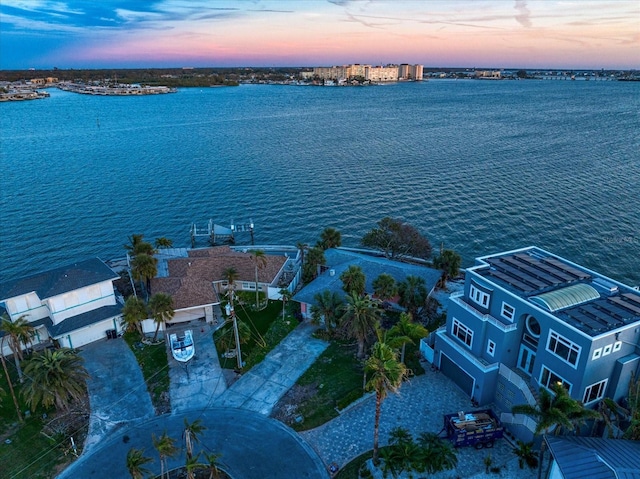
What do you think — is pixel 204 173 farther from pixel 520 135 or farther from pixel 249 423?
Answer: pixel 520 135

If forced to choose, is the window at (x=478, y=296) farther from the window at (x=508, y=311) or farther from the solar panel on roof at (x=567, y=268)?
the solar panel on roof at (x=567, y=268)

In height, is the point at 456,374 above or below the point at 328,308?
below

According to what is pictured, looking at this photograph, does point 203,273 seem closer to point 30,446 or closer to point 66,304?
point 66,304

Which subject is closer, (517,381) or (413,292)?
(517,381)

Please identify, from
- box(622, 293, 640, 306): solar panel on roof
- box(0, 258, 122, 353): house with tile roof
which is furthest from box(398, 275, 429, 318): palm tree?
box(0, 258, 122, 353): house with tile roof

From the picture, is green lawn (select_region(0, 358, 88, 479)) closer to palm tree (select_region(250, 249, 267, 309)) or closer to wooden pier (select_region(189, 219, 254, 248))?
palm tree (select_region(250, 249, 267, 309))

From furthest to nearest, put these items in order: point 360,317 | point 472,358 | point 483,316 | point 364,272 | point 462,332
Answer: point 364,272 < point 360,317 < point 462,332 < point 472,358 < point 483,316

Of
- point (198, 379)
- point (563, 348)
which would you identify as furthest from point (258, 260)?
point (563, 348)
